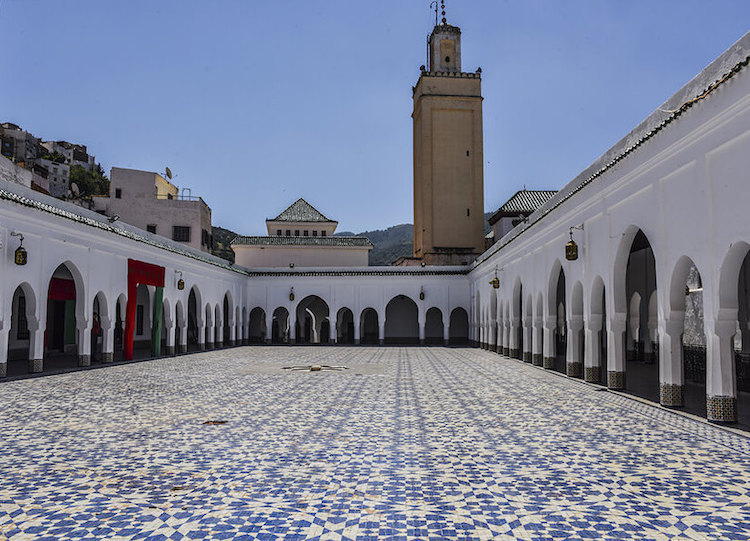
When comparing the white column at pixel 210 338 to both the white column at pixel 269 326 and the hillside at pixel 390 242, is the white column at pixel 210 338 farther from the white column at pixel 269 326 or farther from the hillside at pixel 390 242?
the hillside at pixel 390 242

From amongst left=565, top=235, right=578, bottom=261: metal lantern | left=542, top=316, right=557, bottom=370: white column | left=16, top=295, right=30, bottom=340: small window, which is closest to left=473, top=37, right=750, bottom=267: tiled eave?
left=565, top=235, right=578, bottom=261: metal lantern

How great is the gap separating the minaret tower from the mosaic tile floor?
23.4m

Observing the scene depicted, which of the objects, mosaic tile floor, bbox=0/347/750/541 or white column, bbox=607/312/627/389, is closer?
mosaic tile floor, bbox=0/347/750/541

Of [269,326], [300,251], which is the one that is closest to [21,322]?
[269,326]

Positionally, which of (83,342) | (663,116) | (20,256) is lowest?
(83,342)

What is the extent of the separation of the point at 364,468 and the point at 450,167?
29222mm

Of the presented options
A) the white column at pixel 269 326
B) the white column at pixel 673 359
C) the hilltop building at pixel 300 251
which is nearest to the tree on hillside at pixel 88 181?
the hilltop building at pixel 300 251

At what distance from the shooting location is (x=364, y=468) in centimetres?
506

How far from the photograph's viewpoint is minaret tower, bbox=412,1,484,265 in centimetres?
3262

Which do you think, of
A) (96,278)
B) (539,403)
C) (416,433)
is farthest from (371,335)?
(416,433)

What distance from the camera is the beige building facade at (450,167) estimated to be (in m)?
32.6

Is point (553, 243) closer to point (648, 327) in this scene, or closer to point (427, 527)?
point (648, 327)

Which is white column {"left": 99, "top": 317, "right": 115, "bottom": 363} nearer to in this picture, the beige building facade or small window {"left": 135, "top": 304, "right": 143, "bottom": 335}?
small window {"left": 135, "top": 304, "right": 143, "bottom": 335}

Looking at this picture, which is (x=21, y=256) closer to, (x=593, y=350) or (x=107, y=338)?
(x=107, y=338)
